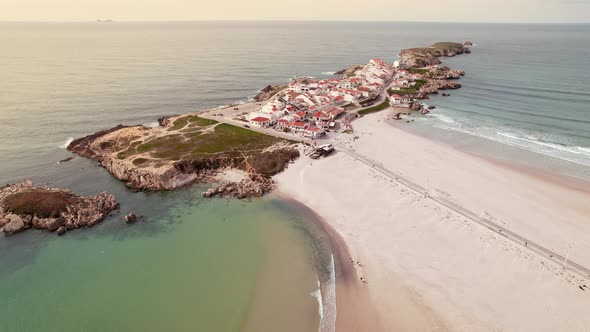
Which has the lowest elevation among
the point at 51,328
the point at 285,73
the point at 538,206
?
Result: the point at 51,328

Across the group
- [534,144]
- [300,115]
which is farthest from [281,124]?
[534,144]

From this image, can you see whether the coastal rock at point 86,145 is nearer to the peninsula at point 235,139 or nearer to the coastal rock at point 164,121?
the peninsula at point 235,139

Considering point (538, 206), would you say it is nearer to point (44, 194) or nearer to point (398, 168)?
point (398, 168)

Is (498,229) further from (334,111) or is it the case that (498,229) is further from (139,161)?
(139,161)

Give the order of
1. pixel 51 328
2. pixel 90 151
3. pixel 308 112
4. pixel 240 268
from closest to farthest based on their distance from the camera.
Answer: pixel 51 328 < pixel 240 268 < pixel 90 151 < pixel 308 112

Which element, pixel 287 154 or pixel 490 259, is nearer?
pixel 490 259

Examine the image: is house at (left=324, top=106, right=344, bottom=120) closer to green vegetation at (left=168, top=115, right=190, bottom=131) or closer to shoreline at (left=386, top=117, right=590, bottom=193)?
shoreline at (left=386, top=117, right=590, bottom=193)

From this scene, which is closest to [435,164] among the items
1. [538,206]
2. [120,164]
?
[538,206]

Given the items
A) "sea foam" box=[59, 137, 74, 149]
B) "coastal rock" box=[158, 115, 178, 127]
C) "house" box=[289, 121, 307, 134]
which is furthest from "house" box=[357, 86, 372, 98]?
"sea foam" box=[59, 137, 74, 149]
